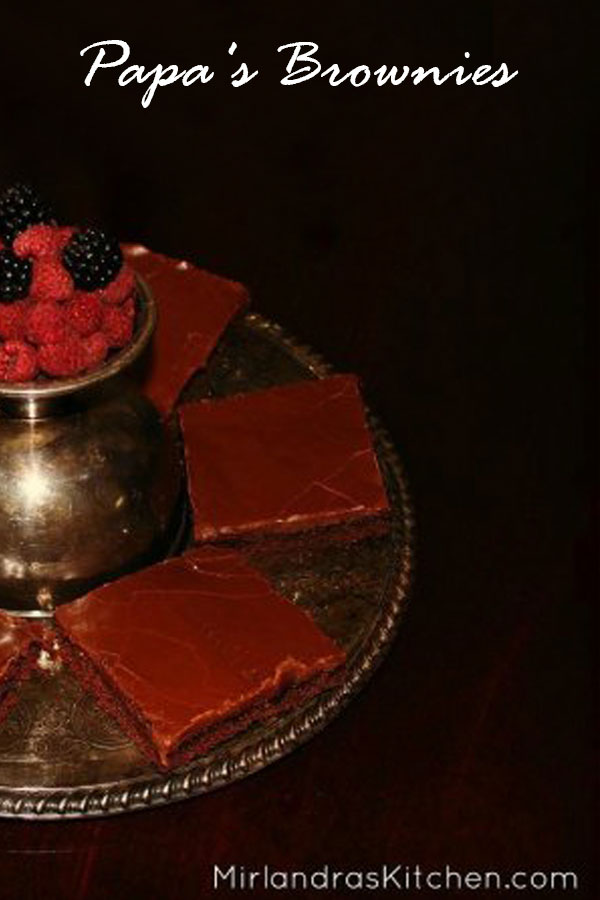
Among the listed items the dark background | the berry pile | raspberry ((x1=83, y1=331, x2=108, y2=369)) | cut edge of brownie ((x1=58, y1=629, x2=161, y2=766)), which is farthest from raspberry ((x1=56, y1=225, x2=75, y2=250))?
the dark background

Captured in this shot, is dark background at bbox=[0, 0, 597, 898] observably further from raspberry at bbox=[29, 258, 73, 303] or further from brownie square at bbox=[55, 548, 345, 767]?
raspberry at bbox=[29, 258, 73, 303]

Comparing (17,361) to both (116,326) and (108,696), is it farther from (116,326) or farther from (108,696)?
(108,696)

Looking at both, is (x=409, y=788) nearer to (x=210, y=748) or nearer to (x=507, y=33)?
(x=210, y=748)

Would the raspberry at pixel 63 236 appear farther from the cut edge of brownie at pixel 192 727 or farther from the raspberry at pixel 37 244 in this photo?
the cut edge of brownie at pixel 192 727

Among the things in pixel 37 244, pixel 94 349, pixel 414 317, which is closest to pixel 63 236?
pixel 37 244

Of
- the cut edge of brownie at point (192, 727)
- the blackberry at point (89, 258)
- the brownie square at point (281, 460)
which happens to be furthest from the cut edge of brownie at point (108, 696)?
the blackberry at point (89, 258)
